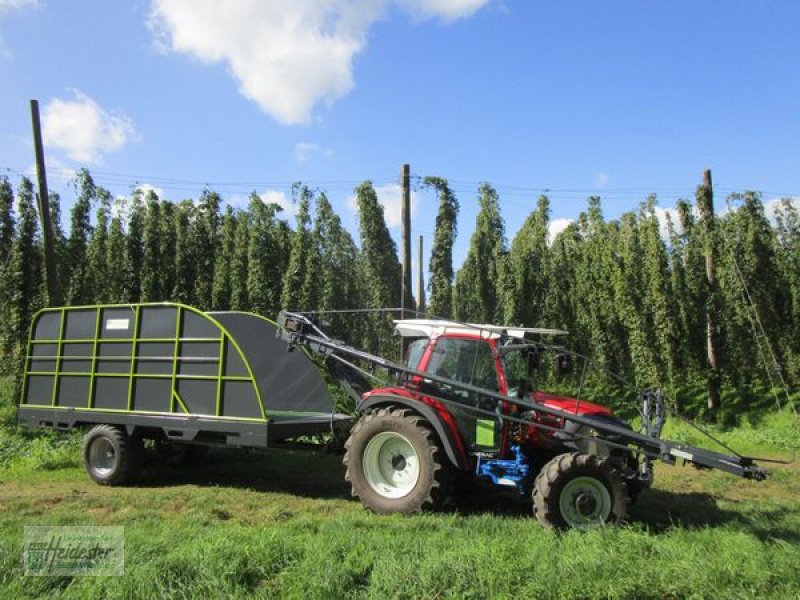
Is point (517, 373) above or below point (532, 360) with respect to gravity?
below

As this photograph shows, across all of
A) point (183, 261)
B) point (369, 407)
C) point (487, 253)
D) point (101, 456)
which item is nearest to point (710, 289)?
point (487, 253)

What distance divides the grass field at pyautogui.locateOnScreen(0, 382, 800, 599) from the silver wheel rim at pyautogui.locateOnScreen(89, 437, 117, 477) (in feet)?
0.88

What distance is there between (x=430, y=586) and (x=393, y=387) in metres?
3.34

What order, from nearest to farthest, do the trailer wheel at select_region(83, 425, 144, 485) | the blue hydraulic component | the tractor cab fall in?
the blue hydraulic component → the tractor cab → the trailer wheel at select_region(83, 425, 144, 485)

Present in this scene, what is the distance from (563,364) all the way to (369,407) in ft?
7.43

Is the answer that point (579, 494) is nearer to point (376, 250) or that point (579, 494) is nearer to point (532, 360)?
point (532, 360)

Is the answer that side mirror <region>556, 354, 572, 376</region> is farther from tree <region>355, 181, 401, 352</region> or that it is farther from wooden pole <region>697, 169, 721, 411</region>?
wooden pole <region>697, 169, 721, 411</region>

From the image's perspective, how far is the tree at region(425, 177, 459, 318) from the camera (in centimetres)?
1548

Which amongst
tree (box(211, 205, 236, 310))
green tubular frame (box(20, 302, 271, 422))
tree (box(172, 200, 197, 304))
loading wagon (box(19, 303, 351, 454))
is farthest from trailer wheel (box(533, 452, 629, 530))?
tree (box(172, 200, 197, 304))

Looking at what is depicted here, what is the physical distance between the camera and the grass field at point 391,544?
13.8 feet

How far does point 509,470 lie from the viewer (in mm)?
6508

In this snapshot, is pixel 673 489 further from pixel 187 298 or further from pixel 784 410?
pixel 187 298

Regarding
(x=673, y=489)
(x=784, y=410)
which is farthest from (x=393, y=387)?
(x=784, y=410)

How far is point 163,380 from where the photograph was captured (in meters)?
8.12
